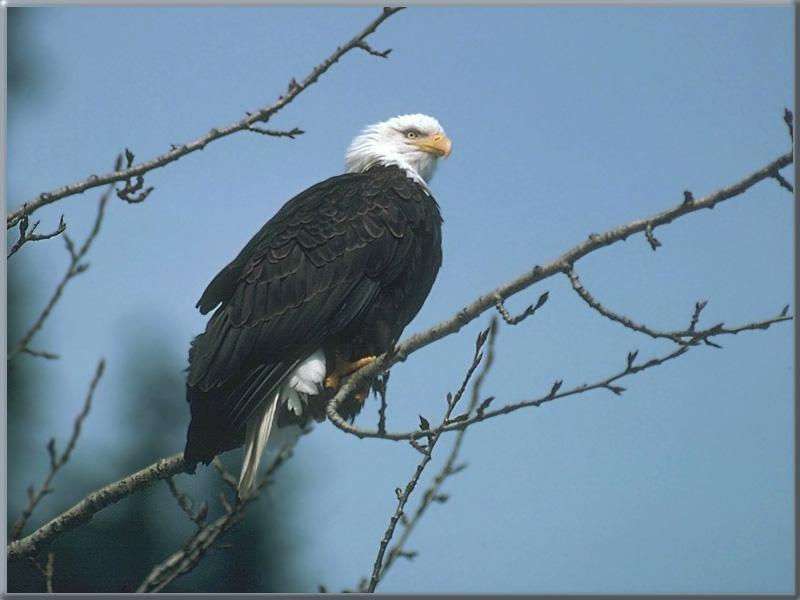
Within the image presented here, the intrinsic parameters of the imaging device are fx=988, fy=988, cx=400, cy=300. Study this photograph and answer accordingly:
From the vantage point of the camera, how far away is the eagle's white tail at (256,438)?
2.87 m

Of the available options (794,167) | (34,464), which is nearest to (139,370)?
(34,464)

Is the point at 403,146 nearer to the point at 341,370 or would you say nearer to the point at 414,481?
the point at 341,370

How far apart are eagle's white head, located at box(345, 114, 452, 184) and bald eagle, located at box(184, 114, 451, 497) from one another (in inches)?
9.6

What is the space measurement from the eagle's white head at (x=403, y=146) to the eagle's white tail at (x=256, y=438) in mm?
1076

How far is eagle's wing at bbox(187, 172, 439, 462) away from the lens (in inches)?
113

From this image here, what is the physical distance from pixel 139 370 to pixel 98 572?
0.63 metres

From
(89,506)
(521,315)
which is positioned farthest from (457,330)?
(89,506)

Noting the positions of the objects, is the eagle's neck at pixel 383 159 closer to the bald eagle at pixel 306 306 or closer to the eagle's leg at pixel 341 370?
the bald eagle at pixel 306 306

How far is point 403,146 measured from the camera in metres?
3.71

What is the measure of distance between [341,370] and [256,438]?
0.36 m

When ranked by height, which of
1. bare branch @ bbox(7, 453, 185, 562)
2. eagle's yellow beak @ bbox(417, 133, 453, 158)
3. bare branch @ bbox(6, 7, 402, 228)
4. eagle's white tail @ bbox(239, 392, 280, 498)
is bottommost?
bare branch @ bbox(7, 453, 185, 562)

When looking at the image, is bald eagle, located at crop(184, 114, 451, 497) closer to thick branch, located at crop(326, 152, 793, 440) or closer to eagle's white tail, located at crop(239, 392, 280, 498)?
eagle's white tail, located at crop(239, 392, 280, 498)

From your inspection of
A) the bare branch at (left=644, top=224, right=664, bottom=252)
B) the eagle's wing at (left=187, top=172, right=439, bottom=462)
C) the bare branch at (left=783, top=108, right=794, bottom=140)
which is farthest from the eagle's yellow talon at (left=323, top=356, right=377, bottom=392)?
the bare branch at (left=783, top=108, right=794, bottom=140)

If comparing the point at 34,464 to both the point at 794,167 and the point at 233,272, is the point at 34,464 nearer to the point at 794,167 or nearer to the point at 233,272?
the point at 233,272
